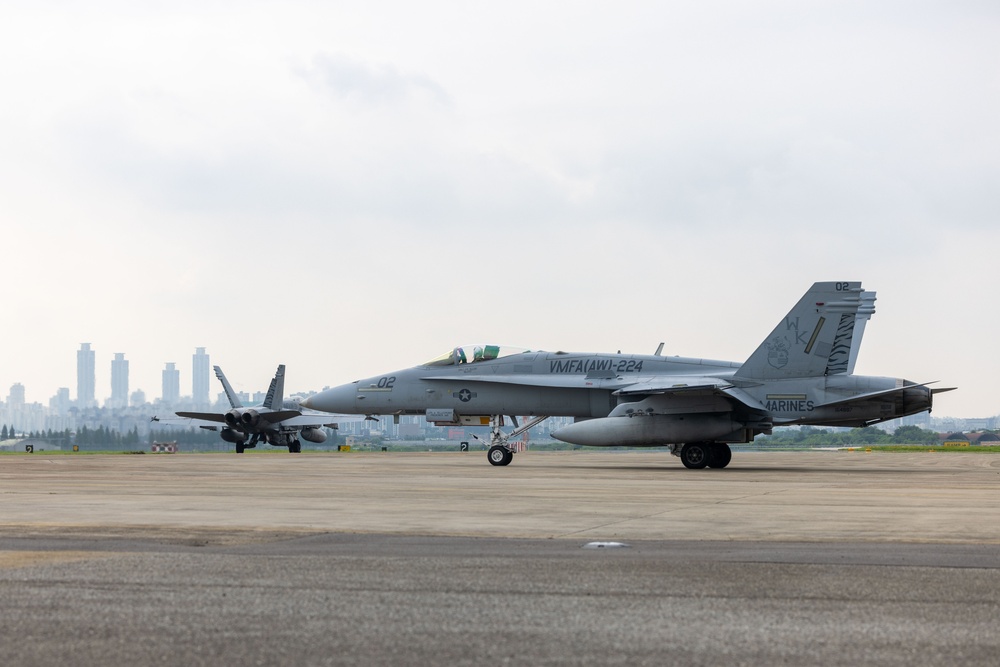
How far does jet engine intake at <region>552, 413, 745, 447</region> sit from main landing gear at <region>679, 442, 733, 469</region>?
0.46 meters

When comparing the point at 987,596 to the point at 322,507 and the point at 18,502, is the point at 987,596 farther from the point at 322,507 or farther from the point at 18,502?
the point at 18,502

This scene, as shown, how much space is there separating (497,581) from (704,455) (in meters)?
20.7

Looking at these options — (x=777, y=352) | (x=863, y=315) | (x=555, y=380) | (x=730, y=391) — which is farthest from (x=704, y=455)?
(x=863, y=315)

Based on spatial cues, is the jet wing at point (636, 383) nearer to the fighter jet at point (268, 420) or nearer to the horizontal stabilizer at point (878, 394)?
the horizontal stabilizer at point (878, 394)

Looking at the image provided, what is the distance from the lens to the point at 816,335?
26.5 meters

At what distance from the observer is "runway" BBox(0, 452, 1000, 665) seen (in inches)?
210

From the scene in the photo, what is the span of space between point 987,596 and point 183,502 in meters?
10.8

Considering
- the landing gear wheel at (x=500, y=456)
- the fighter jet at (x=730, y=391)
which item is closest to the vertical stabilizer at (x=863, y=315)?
the fighter jet at (x=730, y=391)

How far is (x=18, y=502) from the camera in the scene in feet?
49.3

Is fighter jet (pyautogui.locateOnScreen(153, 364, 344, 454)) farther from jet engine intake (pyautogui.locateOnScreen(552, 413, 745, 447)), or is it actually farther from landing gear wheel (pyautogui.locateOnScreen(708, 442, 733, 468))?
landing gear wheel (pyautogui.locateOnScreen(708, 442, 733, 468))

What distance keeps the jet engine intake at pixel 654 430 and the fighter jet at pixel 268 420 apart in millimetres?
32382

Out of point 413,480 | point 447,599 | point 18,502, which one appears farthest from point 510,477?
point 447,599

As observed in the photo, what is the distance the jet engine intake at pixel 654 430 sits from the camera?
26.8 meters

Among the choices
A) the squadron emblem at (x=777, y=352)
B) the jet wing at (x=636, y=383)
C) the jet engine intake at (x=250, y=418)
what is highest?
→ the squadron emblem at (x=777, y=352)
